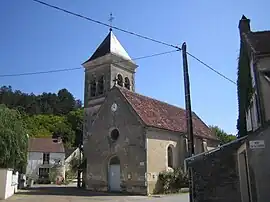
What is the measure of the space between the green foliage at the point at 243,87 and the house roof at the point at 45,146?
42.6 meters

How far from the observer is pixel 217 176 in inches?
583

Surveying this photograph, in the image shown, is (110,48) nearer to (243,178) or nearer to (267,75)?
(267,75)

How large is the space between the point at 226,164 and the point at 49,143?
4993 centimetres

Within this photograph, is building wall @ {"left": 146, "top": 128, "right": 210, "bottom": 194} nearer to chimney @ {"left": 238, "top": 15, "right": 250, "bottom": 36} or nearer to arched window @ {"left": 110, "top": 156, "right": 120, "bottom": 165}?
arched window @ {"left": 110, "top": 156, "right": 120, "bottom": 165}

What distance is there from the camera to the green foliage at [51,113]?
86938mm

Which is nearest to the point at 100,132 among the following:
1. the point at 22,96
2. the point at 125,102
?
the point at 125,102

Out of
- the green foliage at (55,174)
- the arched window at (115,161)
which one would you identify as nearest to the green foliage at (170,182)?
the arched window at (115,161)

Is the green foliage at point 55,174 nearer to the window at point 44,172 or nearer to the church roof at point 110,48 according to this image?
the window at point 44,172

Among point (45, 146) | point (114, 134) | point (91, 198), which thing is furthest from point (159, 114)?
point (45, 146)

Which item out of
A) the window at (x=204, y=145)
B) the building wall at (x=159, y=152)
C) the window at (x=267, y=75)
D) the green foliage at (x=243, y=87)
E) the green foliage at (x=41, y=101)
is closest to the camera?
the window at (x=267, y=75)

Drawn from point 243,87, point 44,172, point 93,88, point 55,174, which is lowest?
point 55,174

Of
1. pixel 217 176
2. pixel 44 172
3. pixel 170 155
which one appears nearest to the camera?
pixel 217 176

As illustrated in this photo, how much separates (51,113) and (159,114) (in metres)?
85.3

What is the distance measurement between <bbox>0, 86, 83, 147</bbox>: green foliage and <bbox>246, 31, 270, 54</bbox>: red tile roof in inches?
2313
